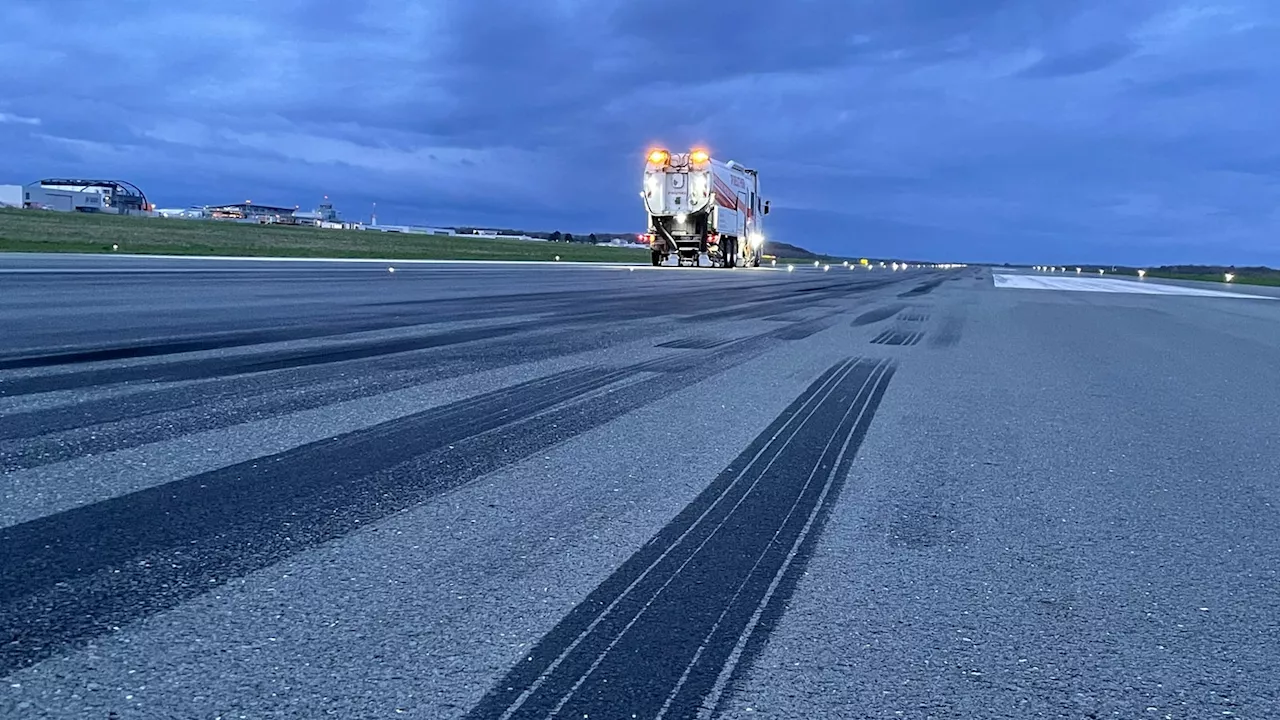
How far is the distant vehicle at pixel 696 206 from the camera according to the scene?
1478 inches

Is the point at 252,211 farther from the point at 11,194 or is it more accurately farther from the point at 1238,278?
the point at 1238,278

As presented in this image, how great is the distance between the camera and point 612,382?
22.5 feet

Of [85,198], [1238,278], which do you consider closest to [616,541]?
[1238,278]

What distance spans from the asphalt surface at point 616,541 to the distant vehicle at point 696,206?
102 ft

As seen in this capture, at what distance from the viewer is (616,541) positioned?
3.23 meters

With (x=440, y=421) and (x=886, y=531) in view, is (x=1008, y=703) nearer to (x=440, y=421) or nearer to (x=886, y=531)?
(x=886, y=531)

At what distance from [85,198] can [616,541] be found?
123003 millimetres

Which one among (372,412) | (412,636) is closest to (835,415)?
(372,412)

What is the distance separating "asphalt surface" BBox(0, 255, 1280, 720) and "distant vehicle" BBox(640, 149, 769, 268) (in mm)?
30950

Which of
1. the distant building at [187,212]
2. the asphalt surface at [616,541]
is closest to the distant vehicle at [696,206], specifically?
the asphalt surface at [616,541]

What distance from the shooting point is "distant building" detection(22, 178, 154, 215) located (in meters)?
101

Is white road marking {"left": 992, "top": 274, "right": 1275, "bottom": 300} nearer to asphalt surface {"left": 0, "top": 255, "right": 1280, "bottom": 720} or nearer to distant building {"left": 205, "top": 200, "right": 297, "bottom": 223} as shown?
asphalt surface {"left": 0, "top": 255, "right": 1280, "bottom": 720}

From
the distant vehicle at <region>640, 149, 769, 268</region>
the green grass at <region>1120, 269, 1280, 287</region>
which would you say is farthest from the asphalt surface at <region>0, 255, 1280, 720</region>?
the green grass at <region>1120, 269, 1280, 287</region>

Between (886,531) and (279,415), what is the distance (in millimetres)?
3658
